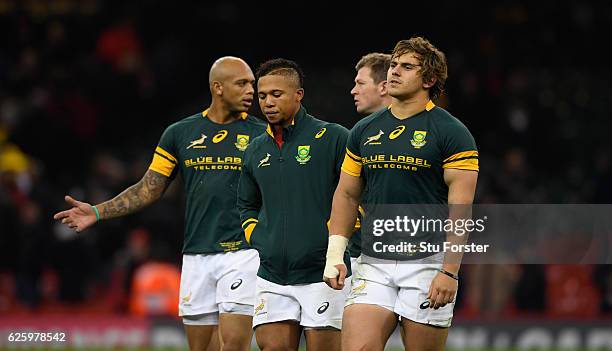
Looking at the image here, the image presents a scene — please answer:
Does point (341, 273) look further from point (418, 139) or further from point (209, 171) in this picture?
point (209, 171)

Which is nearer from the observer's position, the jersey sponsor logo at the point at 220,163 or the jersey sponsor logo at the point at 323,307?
the jersey sponsor logo at the point at 323,307

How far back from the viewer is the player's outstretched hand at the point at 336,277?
812 cm

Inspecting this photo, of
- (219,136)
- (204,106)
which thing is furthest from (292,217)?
(204,106)

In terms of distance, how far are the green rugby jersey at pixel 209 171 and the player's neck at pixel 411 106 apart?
2.22m

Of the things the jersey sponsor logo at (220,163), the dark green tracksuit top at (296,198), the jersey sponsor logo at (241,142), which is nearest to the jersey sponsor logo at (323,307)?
the dark green tracksuit top at (296,198)

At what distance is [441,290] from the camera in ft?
25.8

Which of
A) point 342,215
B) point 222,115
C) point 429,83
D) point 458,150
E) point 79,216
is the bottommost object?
point 342,215

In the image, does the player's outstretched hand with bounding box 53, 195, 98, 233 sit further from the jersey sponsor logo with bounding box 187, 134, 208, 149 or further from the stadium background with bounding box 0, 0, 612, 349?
the stadium background with bounding box 0, 0, 612, 349

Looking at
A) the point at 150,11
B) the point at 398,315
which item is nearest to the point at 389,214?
the point at 398,315

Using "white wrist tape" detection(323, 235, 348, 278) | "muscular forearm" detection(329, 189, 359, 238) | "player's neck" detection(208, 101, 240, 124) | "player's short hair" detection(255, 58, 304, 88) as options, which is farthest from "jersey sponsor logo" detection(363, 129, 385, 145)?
"player's neck" detection(208, 101, 240, 124)

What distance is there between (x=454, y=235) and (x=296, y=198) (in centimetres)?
138

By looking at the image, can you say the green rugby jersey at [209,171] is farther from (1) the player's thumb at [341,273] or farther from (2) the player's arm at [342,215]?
(1) the player's thumb at [341,273]

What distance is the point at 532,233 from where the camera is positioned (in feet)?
50.5

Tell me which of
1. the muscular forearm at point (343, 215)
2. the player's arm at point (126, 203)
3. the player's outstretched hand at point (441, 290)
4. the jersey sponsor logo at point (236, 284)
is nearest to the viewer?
the player's outstretched hand at point (441, 290)
